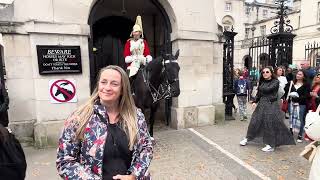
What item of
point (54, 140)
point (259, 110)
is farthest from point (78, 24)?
point (259, 110)

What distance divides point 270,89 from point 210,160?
6.68 feet

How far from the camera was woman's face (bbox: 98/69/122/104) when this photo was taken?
2.15m

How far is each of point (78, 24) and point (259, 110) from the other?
4630 mm

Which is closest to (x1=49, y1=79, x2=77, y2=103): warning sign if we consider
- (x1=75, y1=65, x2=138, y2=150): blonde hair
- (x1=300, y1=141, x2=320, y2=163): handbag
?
(x1=75, y1=65, x2=138, y2=150): blonde hair

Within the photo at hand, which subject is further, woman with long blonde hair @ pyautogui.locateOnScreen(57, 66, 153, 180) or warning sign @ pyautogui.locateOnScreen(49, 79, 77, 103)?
warning sign @ pyautogui.locateOnScreen(49, 79, 77, 103)

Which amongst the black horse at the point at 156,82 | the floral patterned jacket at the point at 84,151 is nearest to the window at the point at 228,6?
the black horse at the point at 156,82

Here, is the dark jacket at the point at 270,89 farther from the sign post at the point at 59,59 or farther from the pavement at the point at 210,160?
the sign post at the point at 59,59

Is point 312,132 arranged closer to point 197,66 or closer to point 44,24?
point 197,66

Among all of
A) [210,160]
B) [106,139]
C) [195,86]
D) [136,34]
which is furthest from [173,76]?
[106,139]

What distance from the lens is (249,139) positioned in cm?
637

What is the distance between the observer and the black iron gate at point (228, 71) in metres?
9.51

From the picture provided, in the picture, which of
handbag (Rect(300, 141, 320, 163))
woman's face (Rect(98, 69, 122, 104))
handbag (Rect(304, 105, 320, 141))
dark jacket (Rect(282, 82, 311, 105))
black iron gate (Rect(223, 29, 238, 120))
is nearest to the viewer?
woman's face (Rect(98, 69, 122, 104))

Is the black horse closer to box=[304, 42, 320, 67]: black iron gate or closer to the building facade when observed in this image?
the building facade

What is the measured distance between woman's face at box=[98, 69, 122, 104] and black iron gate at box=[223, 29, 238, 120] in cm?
768
